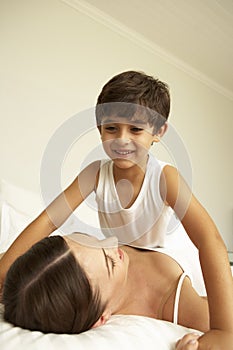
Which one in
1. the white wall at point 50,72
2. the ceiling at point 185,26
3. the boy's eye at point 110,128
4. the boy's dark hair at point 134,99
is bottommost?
the boy's eye at point 110,128

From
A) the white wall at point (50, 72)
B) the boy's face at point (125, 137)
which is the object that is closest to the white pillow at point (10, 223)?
the white wall at point (50, 72)

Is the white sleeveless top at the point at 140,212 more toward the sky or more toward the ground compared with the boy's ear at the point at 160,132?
more toward the ground

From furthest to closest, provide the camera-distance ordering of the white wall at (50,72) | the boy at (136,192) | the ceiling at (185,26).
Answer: the ceiling at (185,26)
the white wall at (50,72)
the boy at (136,192)

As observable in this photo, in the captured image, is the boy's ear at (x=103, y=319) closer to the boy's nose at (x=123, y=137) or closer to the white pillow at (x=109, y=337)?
the white pillow at (x=109, y=337)

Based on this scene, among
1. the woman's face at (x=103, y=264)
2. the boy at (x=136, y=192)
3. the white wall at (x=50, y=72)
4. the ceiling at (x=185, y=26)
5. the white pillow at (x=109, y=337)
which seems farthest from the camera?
the ceiling at (x=185, y=26)

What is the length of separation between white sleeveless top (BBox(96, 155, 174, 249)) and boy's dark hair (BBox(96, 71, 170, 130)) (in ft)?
0.49

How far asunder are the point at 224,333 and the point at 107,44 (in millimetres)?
2363

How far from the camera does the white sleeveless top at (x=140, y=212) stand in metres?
1.13

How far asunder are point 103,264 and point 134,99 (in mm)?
435

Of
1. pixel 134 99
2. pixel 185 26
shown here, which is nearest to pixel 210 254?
pixel 134 99

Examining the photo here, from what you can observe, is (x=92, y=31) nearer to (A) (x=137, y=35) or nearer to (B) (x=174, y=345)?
(A) (x=137, y=35)

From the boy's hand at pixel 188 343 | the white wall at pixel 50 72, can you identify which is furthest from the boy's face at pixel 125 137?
the white wall at pixel 50 72

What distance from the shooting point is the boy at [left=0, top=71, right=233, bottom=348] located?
89cm

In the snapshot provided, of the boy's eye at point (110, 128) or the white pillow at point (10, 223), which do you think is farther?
the white pillow at point (10, 223)
